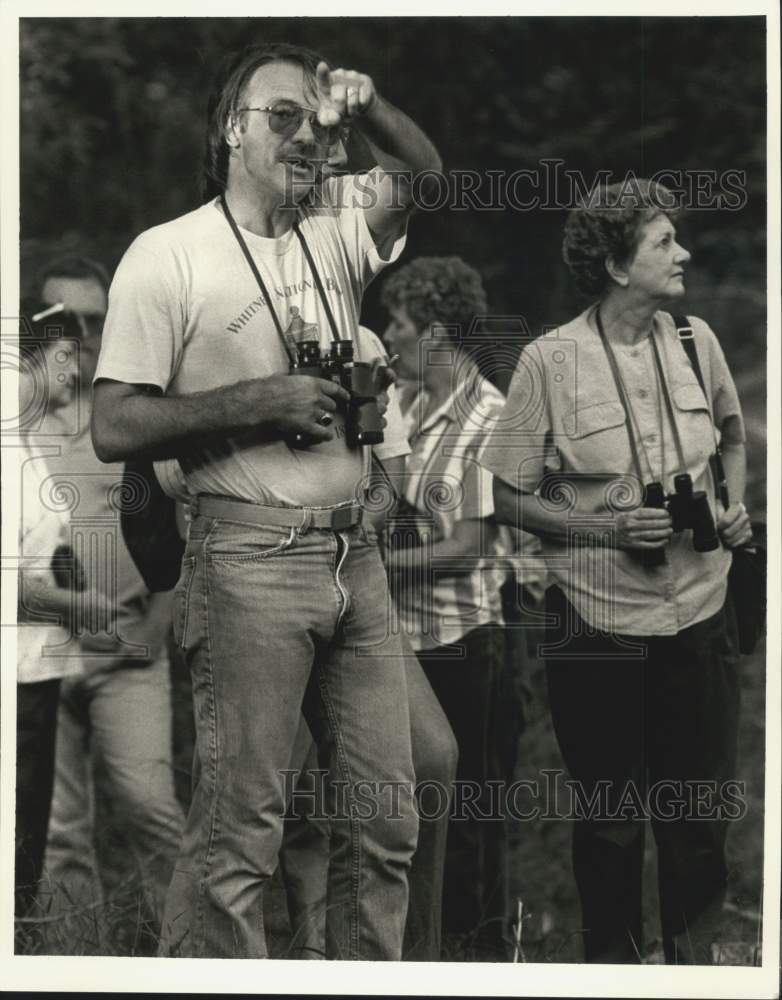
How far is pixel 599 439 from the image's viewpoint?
15.2 feet

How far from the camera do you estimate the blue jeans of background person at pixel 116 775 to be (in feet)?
16.0

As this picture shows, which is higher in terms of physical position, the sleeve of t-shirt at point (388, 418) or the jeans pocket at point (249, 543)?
the sleeve of t-shirt at point (388, 418)

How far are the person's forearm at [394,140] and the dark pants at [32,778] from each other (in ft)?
6.09

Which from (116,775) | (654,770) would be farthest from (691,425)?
(116,775)

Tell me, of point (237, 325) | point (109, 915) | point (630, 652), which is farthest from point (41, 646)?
point (630, 652)

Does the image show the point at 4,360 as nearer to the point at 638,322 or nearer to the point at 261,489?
the point at 261,489

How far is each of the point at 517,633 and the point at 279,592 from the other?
1.05 m

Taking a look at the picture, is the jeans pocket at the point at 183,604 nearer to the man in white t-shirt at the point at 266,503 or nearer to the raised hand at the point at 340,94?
the man in white t-shirt at the point at 266,503

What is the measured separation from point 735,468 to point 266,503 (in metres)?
1.47

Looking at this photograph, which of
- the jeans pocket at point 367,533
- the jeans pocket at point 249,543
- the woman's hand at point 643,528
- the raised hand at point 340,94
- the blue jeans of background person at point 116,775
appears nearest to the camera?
the jeans pocket at point 249,543

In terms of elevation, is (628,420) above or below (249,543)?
above

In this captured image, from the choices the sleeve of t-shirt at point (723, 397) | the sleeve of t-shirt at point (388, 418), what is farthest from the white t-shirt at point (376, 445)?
the sleeve of t-shirt at point (723, 397)

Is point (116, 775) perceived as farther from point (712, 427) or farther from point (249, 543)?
point (712, 427)

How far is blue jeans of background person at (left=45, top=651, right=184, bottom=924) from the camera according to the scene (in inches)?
192
